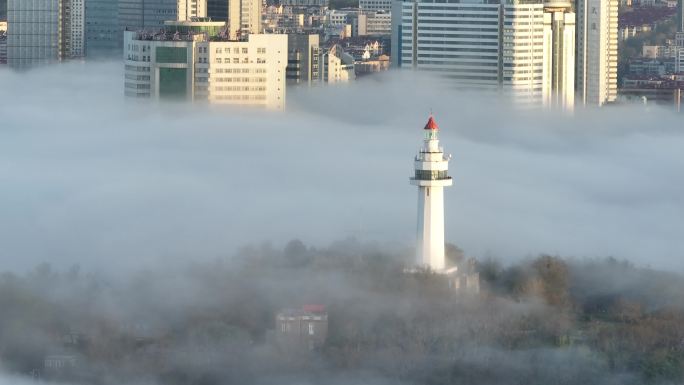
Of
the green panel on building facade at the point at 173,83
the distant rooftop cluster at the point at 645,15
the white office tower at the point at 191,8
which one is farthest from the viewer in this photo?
the distant rooftop cluster at the point at 645,15

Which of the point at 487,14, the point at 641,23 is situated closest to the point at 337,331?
the point at 487,14

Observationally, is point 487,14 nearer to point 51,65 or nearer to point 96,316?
point 51,65

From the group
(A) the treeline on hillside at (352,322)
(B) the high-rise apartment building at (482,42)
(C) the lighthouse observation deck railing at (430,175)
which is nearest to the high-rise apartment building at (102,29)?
(B) the high-rise apartment building at (482,42)

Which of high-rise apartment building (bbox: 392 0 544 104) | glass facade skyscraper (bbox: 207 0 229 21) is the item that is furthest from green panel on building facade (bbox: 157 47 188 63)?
glass facade skyscraper (bbox: 207 0 229 21)

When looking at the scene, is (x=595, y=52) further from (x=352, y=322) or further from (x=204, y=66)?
(x=352, y=322)

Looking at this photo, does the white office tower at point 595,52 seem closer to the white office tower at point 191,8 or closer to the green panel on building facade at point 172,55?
the white office tower at point 191,8

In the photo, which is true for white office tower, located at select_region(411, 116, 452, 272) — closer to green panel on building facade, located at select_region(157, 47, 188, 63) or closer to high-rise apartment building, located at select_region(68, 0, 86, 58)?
green panel on building facade, located at select_region(157, 47, 188, 63)

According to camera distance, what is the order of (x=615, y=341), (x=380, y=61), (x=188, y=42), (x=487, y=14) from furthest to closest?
(x=380, y=61), (x=487, y=14), (x=188, y=42), (x=615, y=341)
